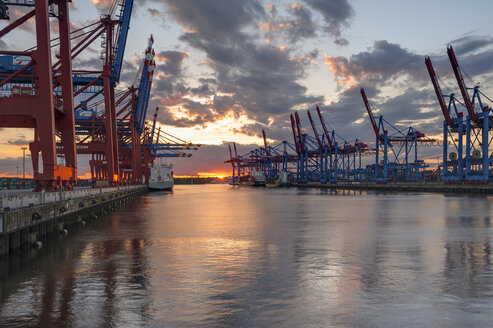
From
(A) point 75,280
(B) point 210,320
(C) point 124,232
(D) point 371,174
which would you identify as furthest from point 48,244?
(D) point 371,174

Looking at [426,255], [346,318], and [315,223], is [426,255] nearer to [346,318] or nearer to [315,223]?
[346,318]

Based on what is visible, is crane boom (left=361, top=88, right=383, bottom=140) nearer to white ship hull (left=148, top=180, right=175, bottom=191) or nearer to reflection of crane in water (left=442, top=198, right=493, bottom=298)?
white ship hull (left=148, top=180, right=175, bottom=191)

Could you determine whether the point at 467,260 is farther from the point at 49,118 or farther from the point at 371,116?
the point at 371,116

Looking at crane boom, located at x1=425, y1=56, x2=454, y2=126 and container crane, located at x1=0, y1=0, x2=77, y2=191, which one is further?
crane boom, located at x1=425, y1=56, x2=454, y2=126

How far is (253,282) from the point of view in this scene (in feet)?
47.6

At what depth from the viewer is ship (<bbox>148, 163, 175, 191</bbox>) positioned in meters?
125

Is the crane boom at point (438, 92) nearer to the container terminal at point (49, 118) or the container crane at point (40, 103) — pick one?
the container terminal at point (49, 118)

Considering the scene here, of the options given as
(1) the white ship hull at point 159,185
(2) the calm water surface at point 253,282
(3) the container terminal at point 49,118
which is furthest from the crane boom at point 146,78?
(2) the calm water surface at point 253,282

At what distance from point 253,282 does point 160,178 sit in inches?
4594

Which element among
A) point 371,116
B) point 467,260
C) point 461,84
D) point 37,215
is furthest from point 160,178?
point 467,260

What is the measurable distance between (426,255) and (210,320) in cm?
1219

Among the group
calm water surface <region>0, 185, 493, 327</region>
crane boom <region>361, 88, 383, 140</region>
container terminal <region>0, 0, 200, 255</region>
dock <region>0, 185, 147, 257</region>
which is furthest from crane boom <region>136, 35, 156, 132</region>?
calm water surface <region>0, 185, 493, 327</region>

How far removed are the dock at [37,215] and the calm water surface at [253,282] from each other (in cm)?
78

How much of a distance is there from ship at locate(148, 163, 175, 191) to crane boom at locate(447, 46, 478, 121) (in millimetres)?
74209
